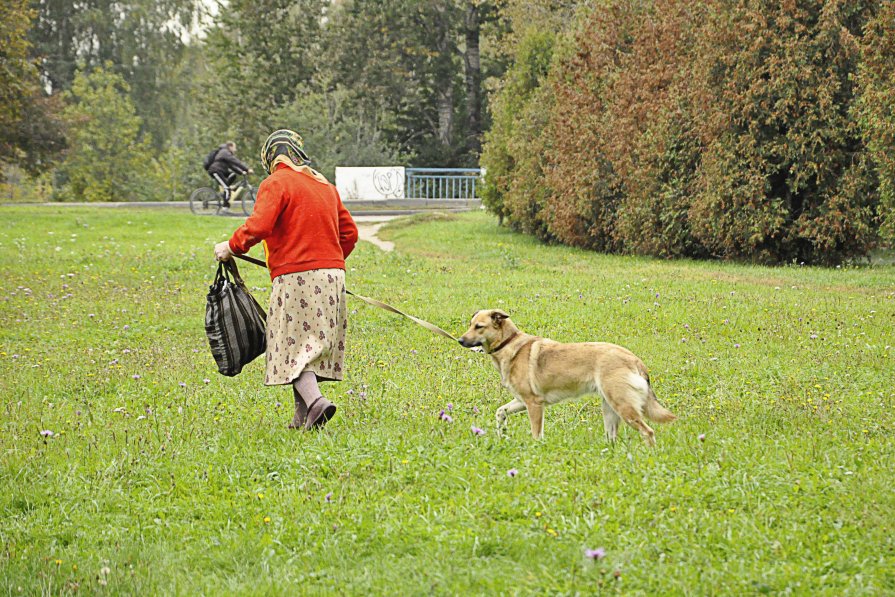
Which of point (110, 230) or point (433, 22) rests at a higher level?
point (433, 22)

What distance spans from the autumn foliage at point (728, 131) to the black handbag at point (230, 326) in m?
12.3

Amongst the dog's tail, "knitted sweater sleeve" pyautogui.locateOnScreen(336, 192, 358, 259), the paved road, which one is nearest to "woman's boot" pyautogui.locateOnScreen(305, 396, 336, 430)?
"knitted sweater sleeve" pyautogui.locateOnScreen(336, 192, 358, 259)

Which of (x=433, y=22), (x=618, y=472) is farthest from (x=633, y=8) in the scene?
(x=433, y=22)

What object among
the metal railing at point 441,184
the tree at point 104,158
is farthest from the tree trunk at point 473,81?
the tree at point 104,158

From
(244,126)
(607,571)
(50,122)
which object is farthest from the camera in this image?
(244,126)

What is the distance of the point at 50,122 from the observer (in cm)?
3112

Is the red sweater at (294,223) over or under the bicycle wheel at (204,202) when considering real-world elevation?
over

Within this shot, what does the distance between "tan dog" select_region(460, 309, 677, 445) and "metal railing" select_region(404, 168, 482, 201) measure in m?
35.0

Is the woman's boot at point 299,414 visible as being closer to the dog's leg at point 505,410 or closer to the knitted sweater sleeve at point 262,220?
the knitted sweater sleeve at point 262,220

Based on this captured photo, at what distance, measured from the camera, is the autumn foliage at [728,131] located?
56.7 ft

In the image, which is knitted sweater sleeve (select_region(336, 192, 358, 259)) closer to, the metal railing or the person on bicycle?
the person on bicycle

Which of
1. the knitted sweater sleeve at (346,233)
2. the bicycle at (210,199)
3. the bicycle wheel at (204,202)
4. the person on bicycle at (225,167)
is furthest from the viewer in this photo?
the bicycle wheel at (204,202)

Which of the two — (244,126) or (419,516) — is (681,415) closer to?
(419,516)

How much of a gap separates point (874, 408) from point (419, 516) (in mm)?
4000
